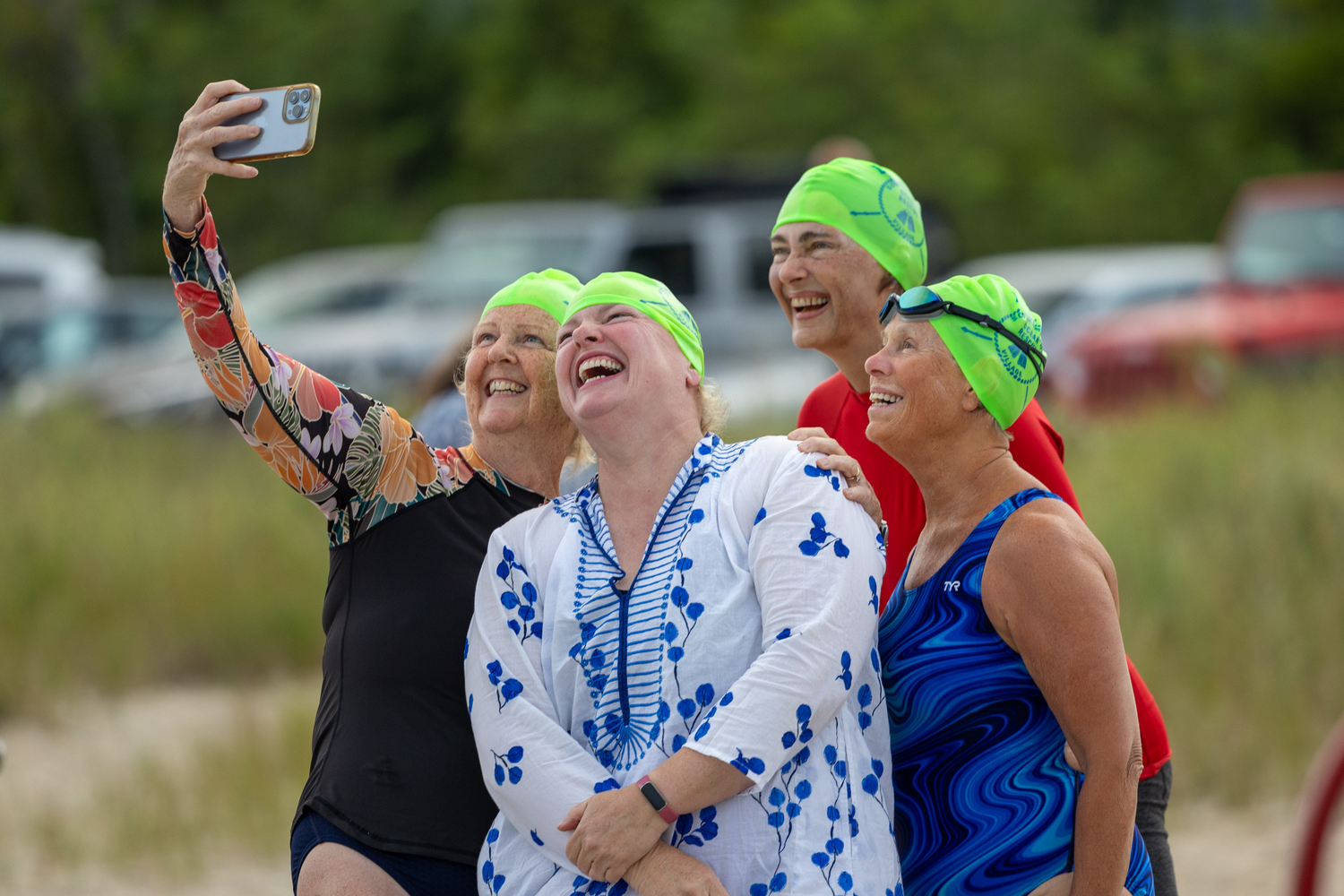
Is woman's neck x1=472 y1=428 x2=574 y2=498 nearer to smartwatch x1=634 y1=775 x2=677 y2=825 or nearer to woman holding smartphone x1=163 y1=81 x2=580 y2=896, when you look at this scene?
woman holding smartphone x1=163 y1=81 x2=580 y2=896

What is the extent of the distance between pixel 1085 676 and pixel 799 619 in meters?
0.45

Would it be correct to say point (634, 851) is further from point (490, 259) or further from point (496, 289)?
point (490, 259)

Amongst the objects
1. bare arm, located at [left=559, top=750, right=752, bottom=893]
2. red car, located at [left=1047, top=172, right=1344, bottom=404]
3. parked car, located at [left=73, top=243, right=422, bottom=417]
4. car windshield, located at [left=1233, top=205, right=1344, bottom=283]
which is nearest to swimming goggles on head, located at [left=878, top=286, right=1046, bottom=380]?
bare arm, located at [left=559, top=750, right=752, bottom=893]

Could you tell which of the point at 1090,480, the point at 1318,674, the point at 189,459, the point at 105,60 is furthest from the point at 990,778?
the point at 105,60

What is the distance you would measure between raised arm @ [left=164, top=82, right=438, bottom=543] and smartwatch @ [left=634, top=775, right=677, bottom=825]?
0.83 meters

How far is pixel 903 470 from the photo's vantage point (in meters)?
2.98

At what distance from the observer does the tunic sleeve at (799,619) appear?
232 cm

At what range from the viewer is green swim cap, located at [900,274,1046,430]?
2.54 meters

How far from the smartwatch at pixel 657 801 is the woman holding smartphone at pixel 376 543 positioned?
1.70 feet

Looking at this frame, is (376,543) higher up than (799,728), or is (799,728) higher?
(376,543)

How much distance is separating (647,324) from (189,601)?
6429 millimetres

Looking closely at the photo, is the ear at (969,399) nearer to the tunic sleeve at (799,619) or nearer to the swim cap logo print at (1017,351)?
the swim cap logo print at (1017,351)

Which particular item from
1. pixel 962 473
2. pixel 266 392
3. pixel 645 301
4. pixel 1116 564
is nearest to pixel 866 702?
pixel 962 473

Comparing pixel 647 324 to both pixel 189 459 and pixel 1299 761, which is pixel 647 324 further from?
pixel 189 459
